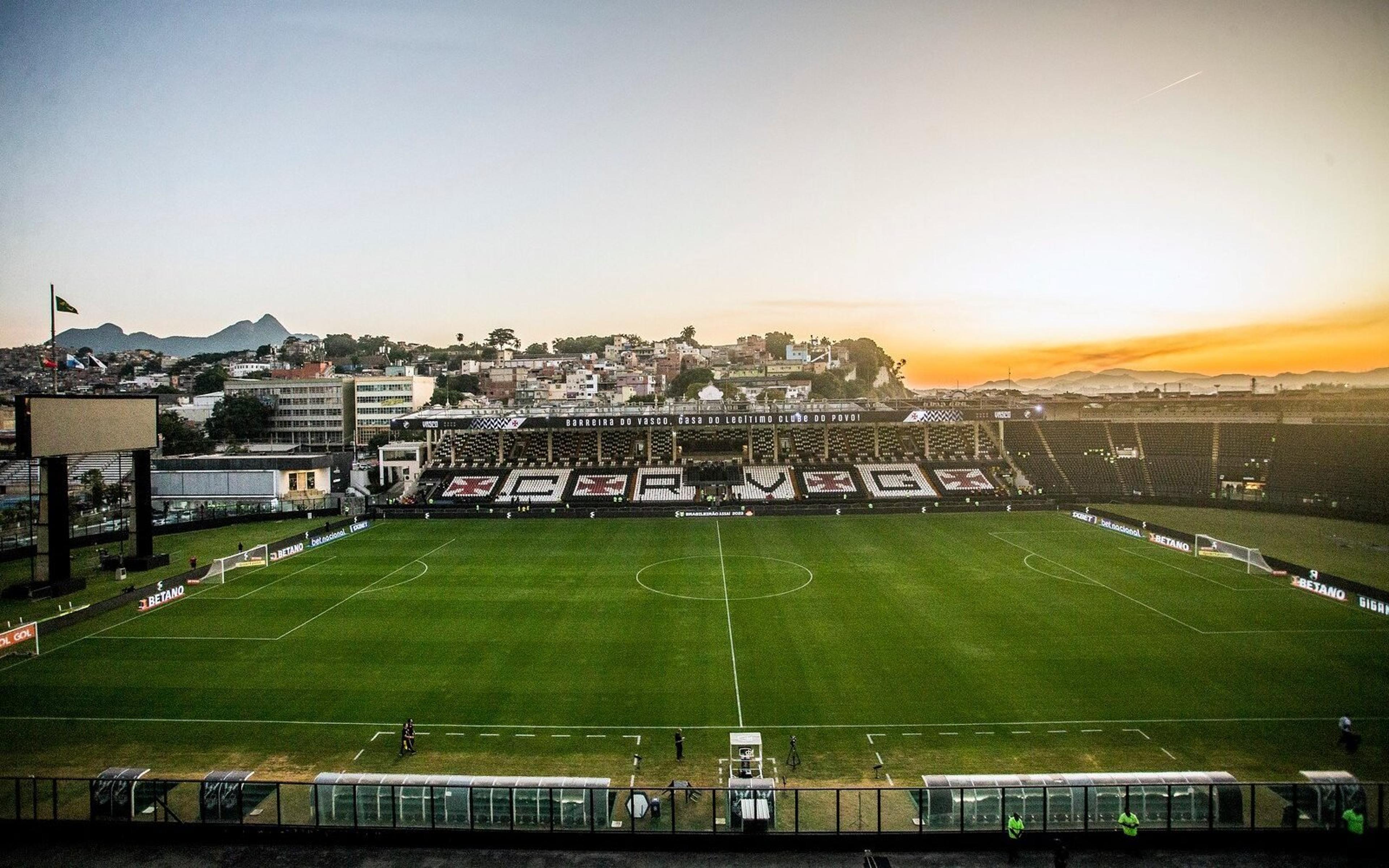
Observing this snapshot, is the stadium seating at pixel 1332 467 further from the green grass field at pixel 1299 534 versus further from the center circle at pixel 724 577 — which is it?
the center circle at pixel 724 577

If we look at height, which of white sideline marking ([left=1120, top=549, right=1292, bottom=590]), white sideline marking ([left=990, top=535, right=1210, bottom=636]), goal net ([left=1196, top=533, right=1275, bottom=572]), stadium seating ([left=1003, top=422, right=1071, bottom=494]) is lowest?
white sideline marking ([left=990, top=535, right=1210, bottom=636])

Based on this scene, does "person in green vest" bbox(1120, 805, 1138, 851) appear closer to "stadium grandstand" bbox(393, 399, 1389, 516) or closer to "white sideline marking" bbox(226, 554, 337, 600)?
"white sideline marking" bbox(226, 554, 337, 600)

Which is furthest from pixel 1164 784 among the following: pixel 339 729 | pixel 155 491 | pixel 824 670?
pixel 155 491

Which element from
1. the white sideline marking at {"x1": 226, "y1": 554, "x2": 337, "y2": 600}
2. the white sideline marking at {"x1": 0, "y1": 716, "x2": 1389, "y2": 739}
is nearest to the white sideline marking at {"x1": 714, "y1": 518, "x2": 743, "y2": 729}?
the white sideline marking at {"x1": 0, "y1": 716, "x2": 1389, "y2": 739}

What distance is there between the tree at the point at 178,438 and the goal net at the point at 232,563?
50392 millimetres

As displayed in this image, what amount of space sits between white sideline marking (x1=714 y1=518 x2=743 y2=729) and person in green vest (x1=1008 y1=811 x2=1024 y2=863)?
281 inches

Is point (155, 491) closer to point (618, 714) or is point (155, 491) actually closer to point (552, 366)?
point (618, 714)

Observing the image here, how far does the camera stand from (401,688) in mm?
20375

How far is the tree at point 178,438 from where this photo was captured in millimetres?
77375

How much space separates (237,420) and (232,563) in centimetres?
6441

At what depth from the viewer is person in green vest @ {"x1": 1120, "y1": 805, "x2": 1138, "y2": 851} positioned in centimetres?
1170

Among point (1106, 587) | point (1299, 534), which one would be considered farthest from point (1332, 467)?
point (1106, 587)

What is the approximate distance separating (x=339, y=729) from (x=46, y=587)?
21445 millimetres

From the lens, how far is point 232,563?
3438 centimetres
